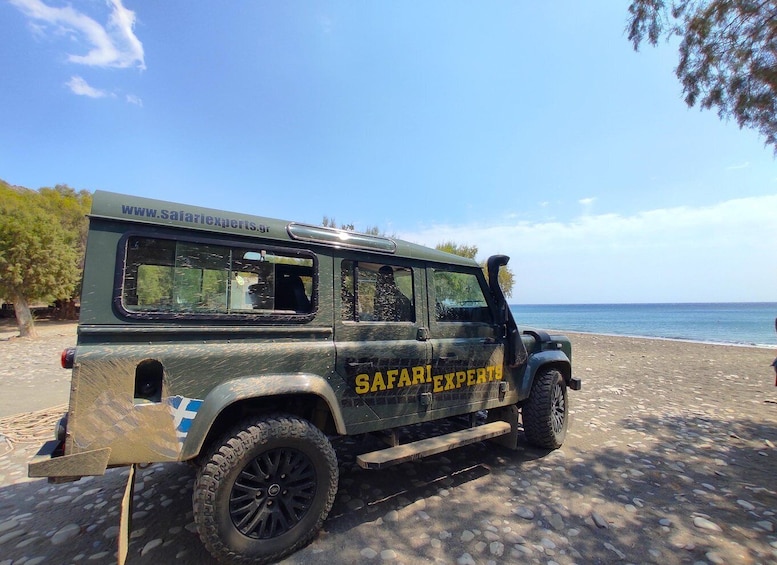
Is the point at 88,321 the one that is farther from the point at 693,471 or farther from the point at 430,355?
the point at 693,471

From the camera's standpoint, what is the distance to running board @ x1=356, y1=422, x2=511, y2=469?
2883 millimetres

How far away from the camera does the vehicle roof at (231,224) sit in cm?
234

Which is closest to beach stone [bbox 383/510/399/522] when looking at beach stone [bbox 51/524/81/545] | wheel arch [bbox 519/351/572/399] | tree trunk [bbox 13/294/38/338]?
wheel arch [bbox 519/351/572/399]

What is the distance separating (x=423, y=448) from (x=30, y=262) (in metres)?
20.5

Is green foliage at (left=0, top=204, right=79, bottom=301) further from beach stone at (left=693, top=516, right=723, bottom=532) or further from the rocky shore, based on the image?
beach stone at (left=693, top=516, right=723, bottom=532)

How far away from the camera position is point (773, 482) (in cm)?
357

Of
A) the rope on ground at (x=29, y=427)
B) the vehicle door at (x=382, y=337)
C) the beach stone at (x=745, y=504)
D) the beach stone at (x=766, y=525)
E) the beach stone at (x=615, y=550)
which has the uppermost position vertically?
Result: the vehicle door at (x=382, y=337)

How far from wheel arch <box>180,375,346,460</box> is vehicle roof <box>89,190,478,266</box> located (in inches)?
42.8

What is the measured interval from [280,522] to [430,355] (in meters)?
1.75

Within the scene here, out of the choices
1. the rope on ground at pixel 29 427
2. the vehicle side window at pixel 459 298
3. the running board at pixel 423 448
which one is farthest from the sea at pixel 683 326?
the rope on ground at pixel 29 427

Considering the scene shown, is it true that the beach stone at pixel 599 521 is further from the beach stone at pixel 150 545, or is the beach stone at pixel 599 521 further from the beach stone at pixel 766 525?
the beach stone at pixel 150 545

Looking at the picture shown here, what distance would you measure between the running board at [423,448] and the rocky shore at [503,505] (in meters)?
0.48

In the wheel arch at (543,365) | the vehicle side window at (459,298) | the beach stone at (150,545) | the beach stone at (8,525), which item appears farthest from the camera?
the wheel arch at (543,365)

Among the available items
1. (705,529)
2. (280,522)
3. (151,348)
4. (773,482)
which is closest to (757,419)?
(773,482)
